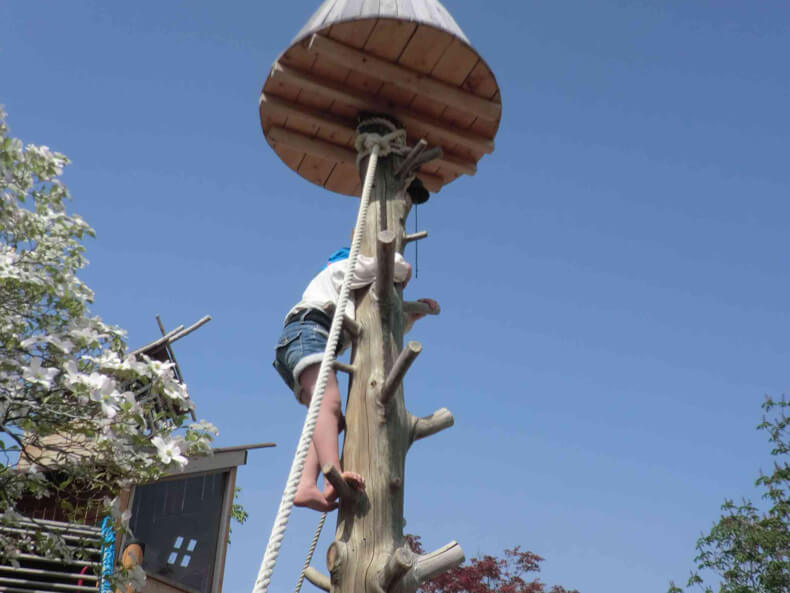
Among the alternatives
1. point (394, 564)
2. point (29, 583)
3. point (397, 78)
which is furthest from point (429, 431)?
point (29, 583)

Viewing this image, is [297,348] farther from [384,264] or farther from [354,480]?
[354,480]

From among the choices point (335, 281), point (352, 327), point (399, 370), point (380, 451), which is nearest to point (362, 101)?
point (335, 281)

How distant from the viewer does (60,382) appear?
13.0 feet

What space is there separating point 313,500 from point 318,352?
656mm

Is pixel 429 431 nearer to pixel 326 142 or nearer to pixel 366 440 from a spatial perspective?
pixel 366 440

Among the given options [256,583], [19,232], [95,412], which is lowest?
[256,583]

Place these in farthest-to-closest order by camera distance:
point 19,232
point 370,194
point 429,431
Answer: point 19,232 < point 370,194 < point 429,431

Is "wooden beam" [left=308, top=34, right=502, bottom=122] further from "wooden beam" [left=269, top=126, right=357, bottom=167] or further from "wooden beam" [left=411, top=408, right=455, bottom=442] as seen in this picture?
"wooden beam" [left=411, top=408, right=455, bottom=442]

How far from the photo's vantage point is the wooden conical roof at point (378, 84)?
3.68m

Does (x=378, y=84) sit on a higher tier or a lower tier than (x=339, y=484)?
higher

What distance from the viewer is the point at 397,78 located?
3.85 m

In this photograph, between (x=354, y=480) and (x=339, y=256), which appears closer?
(x=354, y=480)

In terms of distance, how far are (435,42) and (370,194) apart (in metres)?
0.82

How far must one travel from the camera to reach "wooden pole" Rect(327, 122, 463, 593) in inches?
103
